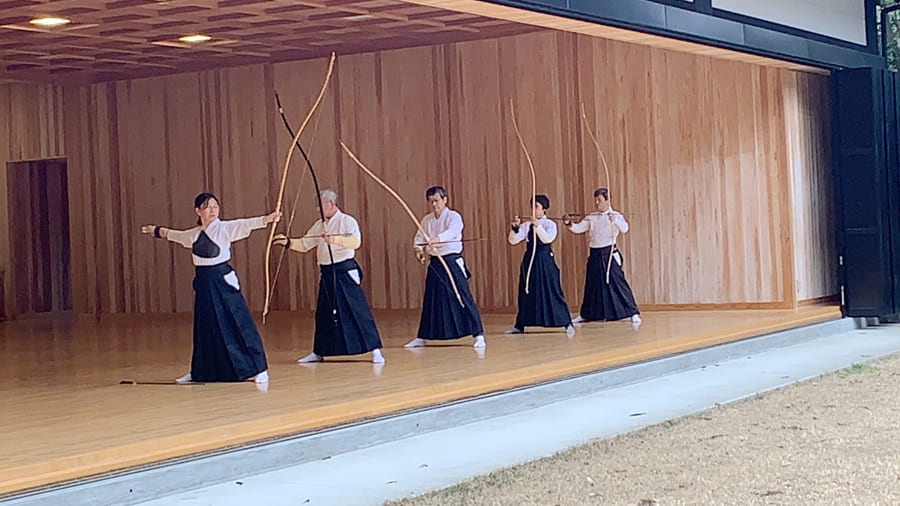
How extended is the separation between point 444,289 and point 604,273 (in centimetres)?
188

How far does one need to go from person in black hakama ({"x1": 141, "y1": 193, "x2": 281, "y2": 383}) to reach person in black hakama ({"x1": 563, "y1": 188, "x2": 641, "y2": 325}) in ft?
12.0

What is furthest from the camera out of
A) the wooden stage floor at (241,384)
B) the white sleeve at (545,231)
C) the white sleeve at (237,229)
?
the white sleeve at (545,231)

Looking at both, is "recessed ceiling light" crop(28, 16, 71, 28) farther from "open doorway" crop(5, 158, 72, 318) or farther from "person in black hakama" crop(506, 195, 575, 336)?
"open doorway" crop(5, 158, 72, 318)

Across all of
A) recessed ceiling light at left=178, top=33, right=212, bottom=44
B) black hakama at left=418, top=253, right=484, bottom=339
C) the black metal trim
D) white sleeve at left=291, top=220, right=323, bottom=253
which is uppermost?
recessed ceiling light at left=178, top=33, right=212, bottom=44

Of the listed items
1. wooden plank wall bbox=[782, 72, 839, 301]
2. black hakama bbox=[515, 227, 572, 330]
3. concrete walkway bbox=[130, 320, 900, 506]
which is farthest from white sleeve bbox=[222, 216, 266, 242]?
wooden plank wall bbox=[782, 72, 839, 301]

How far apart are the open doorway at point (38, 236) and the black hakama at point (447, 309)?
670 cm

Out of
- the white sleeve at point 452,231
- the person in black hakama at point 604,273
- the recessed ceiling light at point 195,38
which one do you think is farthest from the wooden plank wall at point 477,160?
the white sleeve at point 452,231

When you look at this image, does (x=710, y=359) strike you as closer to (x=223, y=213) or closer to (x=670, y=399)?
(x=670, y=399)

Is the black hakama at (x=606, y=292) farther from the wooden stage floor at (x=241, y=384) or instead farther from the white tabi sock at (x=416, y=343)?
the white tabi sock at (x=416, y=343)

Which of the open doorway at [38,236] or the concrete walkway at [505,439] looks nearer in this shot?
the concrete walkway at [505,439]

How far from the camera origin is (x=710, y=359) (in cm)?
745

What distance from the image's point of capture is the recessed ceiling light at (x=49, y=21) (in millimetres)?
8450

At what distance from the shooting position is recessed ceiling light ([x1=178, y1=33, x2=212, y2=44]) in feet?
31.5

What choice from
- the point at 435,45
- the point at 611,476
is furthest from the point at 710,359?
the point at 435,45
